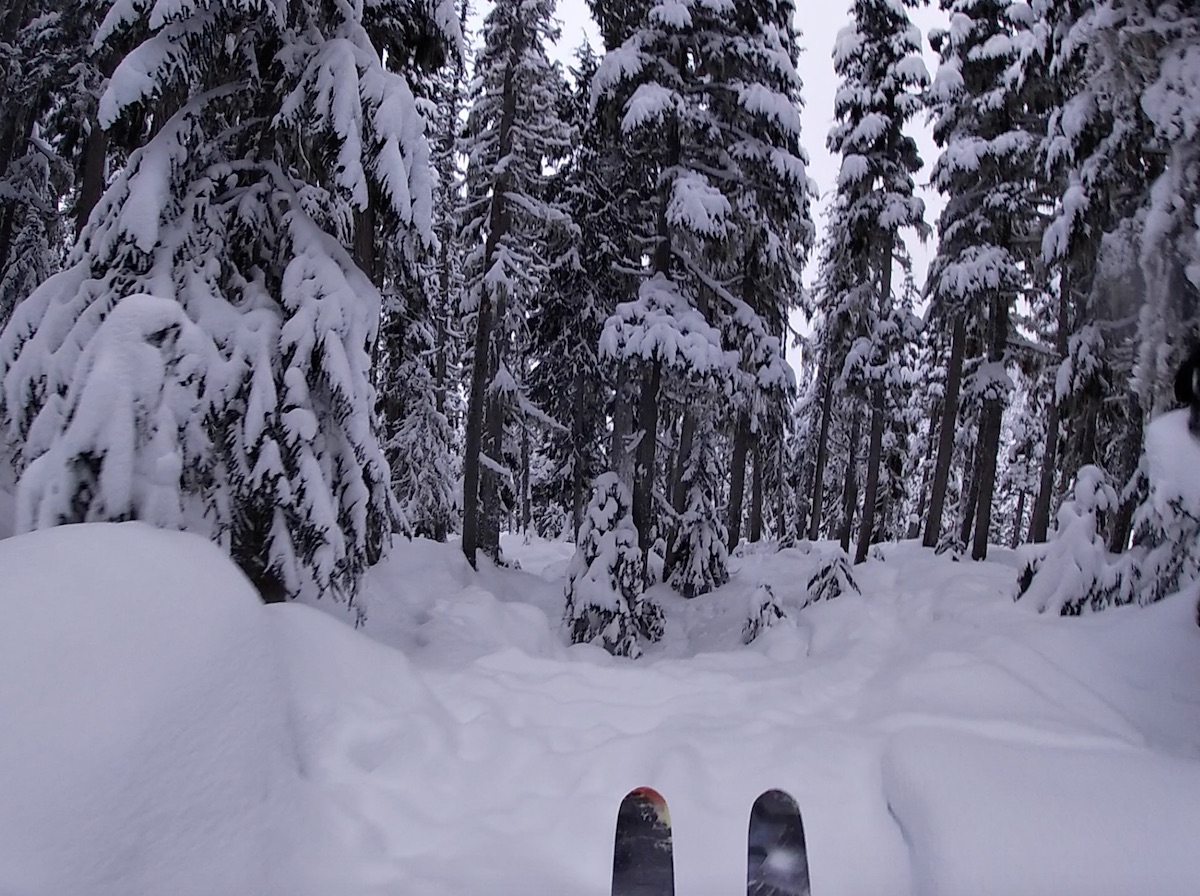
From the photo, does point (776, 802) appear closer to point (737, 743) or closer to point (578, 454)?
point (737, 743)

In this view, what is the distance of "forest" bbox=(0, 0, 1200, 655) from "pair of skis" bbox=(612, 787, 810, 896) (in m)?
3.36

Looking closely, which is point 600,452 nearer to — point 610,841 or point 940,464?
point 940,464

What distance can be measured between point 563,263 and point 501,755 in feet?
44.0

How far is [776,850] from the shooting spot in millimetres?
3674

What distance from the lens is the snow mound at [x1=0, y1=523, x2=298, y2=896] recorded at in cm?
242

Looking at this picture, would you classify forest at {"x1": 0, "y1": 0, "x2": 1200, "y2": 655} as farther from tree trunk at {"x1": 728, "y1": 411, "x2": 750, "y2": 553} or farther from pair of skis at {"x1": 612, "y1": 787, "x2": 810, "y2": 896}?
pair of skis at {"x1": 612, "y1": 787, "x2": 810, "y2": 896}

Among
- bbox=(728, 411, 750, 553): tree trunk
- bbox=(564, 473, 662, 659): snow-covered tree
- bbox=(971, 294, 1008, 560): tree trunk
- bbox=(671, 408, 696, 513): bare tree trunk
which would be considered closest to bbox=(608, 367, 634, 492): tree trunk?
bbox=(671, 408, 696, 513): bare tree trunk

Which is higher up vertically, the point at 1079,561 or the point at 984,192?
the point at 984,192

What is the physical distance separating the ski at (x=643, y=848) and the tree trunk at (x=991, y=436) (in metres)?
15.3

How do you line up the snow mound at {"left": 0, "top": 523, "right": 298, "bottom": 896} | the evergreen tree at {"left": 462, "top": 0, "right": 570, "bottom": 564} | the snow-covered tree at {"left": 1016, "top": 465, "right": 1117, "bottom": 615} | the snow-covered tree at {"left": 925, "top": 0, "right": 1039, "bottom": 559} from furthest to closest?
the snow-covered tree at {"left": 925, "top": 0, "right": 1039, "bottom": 559}
the evergreen tree at {"left": 462, "top": 0, "right": 570, "bottom": 564}
the snow-covered tree at {"left": 1016, "top": 465, "right": 1117, "bottom": 615}
the snow mound at {"left": 0, "top": 523, "right": 298, "bottom": 896}

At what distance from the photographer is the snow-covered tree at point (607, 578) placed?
10.5m

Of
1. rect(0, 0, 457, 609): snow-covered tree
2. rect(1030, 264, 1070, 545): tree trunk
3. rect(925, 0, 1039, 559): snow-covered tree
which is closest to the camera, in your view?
rect(0, 0, 457, 609): snow-covered tree

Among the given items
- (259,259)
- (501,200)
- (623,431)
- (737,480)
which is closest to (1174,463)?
(259,259)

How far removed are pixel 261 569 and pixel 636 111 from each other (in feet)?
27.8
